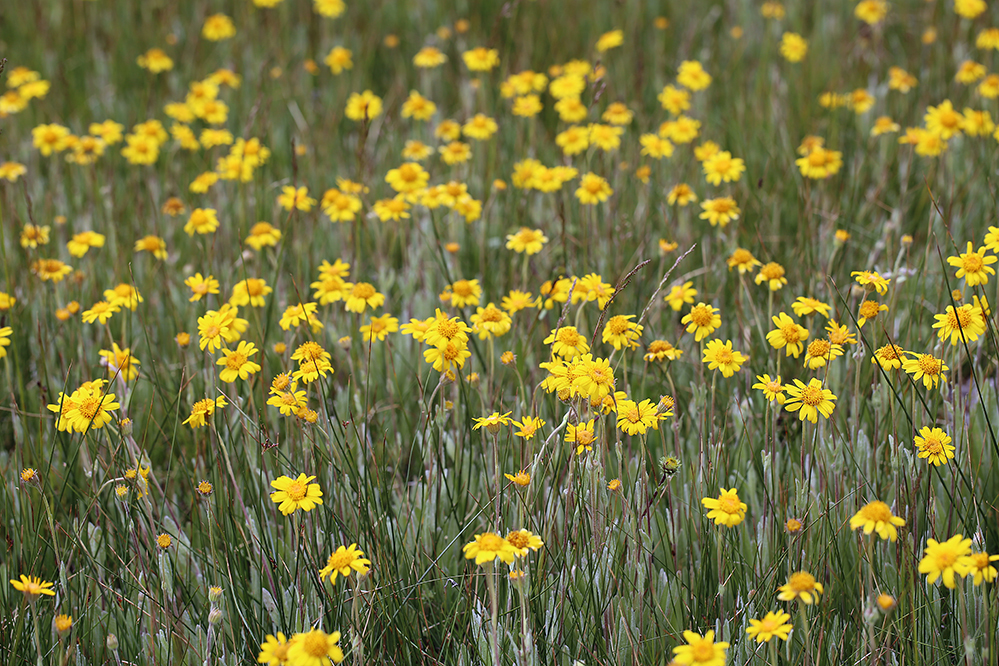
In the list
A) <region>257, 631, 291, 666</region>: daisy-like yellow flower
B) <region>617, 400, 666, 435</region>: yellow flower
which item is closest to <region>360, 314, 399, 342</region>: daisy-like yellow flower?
<region>617, 400, 666, 435</region>: yellow flower

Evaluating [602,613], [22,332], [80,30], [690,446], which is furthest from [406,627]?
[80,30]

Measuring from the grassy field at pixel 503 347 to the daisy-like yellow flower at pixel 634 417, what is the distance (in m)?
0.01

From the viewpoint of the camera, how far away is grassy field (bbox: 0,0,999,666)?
1757 mm

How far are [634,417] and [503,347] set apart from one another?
1.15m

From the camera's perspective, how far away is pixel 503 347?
9.25ft

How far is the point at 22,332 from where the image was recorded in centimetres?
289

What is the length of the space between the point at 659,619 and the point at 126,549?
3.76ft

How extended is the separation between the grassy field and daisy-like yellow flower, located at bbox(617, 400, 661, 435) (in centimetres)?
1

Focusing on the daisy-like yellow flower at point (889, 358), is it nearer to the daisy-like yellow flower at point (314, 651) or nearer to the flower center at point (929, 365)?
the flower center at point (929, 365)

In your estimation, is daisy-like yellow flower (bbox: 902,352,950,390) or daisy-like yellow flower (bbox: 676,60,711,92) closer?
daisy-like yellow flower (bbox: 902,352,950,390)

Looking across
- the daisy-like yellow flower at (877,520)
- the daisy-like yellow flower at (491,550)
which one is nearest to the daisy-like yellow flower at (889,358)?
the daisy-like yellow flower at (877,520)

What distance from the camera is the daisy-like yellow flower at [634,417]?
67.7 inches

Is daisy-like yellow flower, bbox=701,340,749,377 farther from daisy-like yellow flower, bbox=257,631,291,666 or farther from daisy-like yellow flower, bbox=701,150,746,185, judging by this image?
daisy-like yellow flower, bbox=701,150,746,185

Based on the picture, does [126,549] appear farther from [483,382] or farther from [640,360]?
[640,360]
